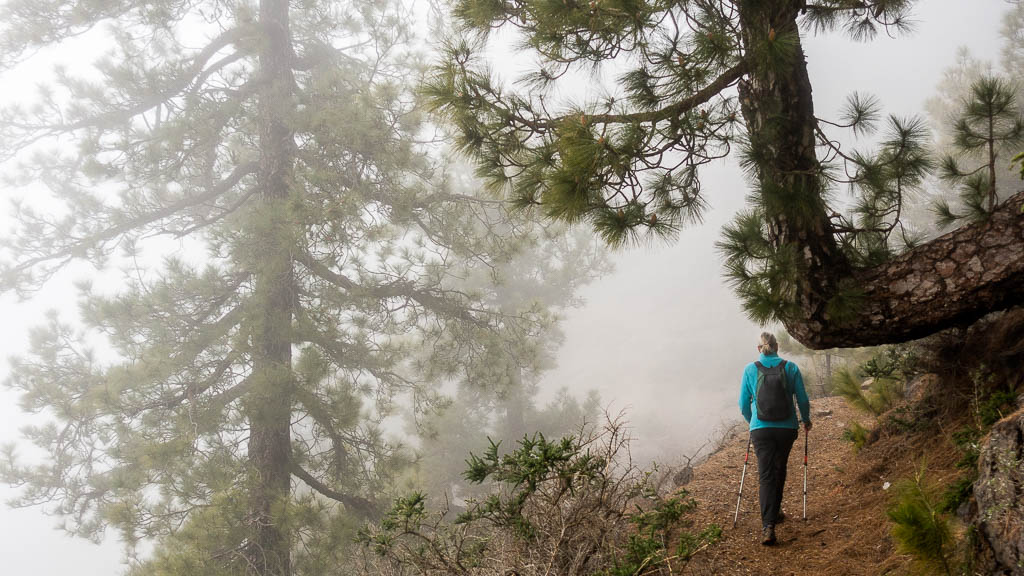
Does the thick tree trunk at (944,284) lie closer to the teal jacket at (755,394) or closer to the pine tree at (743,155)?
the pine tree at (743,155)

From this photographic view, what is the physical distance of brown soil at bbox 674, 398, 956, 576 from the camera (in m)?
3.08

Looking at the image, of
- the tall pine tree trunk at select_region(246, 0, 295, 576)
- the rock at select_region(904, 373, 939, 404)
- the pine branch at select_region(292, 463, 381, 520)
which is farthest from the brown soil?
the tall pine tree trunk at select_region(246, 0, 295, 576)

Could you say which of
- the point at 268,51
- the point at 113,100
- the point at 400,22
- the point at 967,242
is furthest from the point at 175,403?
the point at 967,242

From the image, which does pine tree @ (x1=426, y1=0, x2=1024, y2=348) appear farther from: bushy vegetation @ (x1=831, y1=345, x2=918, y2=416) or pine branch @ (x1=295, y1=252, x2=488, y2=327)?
pine branch @ (x1=295, y1=252, x2=488, y2=327)

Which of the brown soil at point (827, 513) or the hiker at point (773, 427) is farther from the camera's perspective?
the hiker at point (773, 427)

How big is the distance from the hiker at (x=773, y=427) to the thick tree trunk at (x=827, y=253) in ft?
1.81

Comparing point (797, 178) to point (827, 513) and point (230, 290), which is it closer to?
point (827, 513)

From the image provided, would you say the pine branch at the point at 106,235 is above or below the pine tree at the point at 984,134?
above

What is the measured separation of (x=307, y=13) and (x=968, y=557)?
10.1 meters

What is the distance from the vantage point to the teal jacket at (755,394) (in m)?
3.72

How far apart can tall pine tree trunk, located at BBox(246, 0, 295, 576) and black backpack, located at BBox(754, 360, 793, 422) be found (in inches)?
188

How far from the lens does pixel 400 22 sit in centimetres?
842

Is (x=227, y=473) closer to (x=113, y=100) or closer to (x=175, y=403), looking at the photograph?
(x=175, y=403)

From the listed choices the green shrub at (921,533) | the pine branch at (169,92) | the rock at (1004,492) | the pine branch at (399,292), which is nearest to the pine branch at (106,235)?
the pine branch at (169,92)
